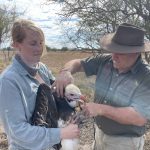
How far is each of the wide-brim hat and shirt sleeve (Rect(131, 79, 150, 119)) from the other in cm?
26

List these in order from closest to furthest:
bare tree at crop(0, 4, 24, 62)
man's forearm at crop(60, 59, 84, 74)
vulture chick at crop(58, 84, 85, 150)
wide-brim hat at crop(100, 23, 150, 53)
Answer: vulture chick at crop(58, 84, 85, 150) → wide-brim hat at crop(100, 23, 150, 53) → man's forearm at crop(60, 59, 84, 74) → bare tree at crop(0, 4, 24, 62)

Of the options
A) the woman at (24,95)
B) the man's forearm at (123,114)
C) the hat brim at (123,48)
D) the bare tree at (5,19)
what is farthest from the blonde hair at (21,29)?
the bare tree at (5,19)

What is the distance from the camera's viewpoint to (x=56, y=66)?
13.4 m

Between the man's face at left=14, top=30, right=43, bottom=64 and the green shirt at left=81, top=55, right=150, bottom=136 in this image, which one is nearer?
the man's face at left=14, top=30, right=43, bottom=64

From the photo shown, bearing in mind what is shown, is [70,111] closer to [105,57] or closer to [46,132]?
[46,132]

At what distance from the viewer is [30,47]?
3215mm

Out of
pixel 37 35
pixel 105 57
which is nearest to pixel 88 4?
pixel 105 57

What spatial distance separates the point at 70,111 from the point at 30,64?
463mm

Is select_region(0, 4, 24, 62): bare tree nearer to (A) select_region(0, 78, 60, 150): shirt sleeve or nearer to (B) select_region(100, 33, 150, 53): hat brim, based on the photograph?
(B) select_region(100, 33, 150, 53): hat brim

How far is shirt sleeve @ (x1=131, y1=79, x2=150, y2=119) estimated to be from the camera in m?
3.33

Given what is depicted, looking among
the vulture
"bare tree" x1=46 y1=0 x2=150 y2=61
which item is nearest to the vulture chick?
the vulture

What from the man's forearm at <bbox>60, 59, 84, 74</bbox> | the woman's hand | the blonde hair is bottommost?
the woman's hand

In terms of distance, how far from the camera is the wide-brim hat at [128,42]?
3381 millimetres

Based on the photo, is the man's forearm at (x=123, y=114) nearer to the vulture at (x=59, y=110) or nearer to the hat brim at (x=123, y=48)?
the vulture at (x=59, y=110)
